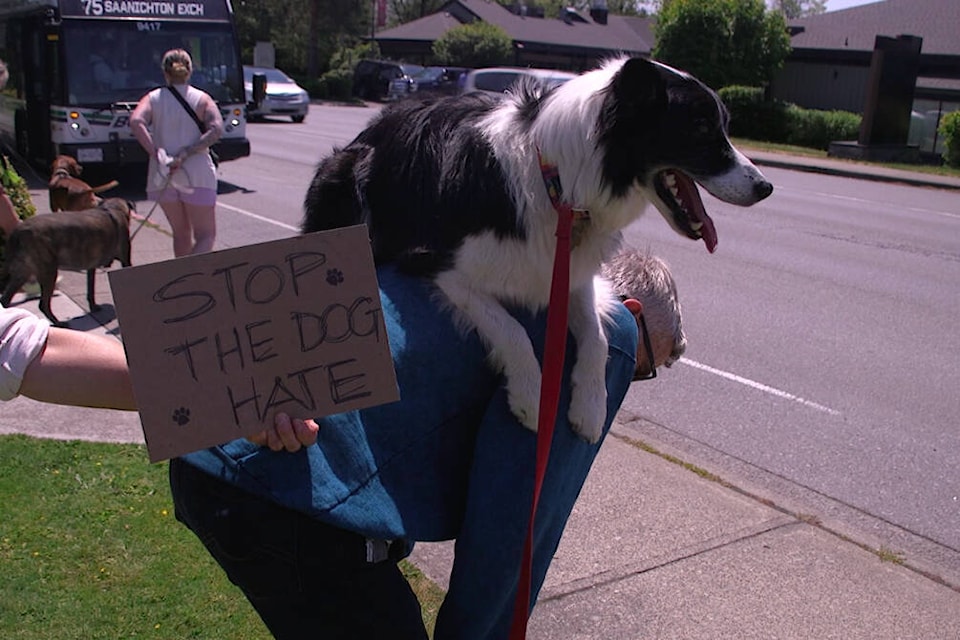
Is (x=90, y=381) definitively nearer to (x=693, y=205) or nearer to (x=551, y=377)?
(x=551, y=377)

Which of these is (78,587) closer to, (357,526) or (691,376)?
(357,526)

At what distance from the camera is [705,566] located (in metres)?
4.06

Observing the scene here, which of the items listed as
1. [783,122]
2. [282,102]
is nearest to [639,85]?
[282,102]

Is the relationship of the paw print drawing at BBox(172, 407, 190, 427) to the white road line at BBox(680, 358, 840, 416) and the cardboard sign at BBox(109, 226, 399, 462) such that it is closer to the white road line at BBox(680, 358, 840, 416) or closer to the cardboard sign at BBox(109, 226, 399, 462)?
the cardboard sign at BBox(109, 226, 399, 462)

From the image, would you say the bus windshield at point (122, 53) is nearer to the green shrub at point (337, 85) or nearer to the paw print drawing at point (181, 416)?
the paw print drawing at point (181, 416)

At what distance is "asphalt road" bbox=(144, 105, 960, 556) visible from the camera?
207 inches

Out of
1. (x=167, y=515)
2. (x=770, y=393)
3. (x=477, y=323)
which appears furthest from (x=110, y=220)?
(x=477, y=323)

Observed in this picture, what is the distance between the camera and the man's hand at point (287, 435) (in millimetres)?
1673

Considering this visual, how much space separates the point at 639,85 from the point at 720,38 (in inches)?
1313

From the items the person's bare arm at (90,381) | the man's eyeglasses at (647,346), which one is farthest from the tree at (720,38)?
the person's bare arm at (90,381)

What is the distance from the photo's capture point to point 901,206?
1661 cm

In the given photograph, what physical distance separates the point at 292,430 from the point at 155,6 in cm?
1346

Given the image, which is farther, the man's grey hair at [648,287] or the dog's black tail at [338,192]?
the dog's black tail at [338,192]

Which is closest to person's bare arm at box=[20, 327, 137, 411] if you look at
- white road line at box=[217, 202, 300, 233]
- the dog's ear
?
the dog's ear
